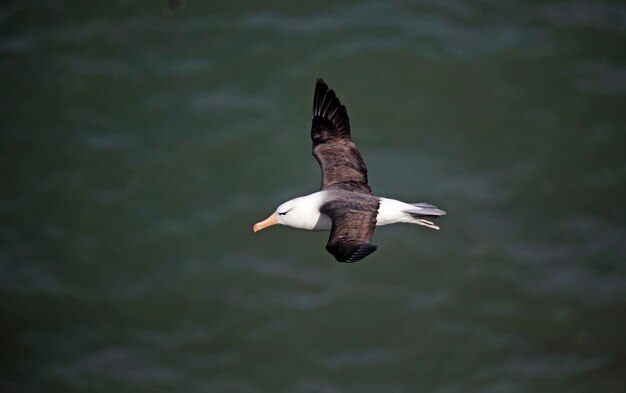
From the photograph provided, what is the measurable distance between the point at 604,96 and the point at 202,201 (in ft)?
24.6

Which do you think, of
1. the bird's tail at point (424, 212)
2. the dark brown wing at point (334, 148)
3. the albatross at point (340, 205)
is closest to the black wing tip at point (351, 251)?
the albatross at point (340, 205)

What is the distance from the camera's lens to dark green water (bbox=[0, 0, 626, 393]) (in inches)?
623

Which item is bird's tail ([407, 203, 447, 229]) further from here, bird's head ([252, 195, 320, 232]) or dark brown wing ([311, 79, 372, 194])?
bird's head ([252, 195, 320, 232])

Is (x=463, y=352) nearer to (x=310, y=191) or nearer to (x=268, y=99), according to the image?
(x=310, y=191)

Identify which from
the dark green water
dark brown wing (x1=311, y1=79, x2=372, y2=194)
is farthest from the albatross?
the dark green water

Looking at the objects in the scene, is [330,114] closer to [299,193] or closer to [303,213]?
[303,213]

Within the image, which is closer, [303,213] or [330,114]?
[303,213]

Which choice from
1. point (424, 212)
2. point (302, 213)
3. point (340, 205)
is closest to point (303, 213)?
point (302, 213)

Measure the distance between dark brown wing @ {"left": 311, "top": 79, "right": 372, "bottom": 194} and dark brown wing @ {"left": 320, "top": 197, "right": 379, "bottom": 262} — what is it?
2.82ft

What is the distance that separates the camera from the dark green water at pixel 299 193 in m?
15.8

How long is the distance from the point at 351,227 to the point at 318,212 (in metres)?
0.93

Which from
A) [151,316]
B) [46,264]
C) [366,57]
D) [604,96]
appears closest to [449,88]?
[366,57]

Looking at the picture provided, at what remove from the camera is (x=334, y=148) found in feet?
43.8

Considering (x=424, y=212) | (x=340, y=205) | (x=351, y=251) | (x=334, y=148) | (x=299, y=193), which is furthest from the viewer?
(x=299, y=193)
